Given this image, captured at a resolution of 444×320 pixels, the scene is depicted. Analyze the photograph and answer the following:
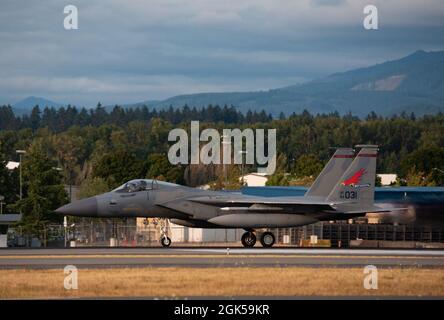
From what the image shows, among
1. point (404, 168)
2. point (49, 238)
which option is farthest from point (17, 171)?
point (404, 168)

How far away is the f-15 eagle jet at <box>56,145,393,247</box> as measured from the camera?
38312mm

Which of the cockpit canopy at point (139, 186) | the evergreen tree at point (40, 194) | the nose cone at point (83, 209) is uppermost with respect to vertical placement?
the cockpit canopy at point (139, 186)

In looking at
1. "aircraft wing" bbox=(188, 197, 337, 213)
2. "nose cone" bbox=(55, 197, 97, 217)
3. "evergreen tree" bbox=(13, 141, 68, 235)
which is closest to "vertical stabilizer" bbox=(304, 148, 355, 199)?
"aircraft wing" bbox=(188, 197, 337, 213)

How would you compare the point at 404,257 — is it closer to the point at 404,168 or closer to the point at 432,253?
the point at 432,253

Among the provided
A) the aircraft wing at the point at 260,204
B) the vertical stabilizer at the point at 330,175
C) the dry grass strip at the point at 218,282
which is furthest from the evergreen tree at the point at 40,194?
the dry grass strip at the point at 218,282

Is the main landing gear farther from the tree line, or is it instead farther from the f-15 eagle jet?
the tree line

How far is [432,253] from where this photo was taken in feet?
112

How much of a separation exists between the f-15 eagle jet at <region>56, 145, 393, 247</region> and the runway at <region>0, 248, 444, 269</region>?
3537 millimetres

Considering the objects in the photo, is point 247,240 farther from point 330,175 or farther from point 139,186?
point 139,186

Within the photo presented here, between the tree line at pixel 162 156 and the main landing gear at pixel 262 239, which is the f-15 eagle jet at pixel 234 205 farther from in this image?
the tree line at pixel 162 156

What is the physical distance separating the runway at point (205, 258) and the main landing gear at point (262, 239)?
145 inches

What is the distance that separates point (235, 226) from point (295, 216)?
272cm

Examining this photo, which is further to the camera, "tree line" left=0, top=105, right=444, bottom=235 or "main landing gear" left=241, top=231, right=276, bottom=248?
"tree line" left=0, top=105, right=444, bottom=235

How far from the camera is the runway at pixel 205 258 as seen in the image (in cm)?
2747
